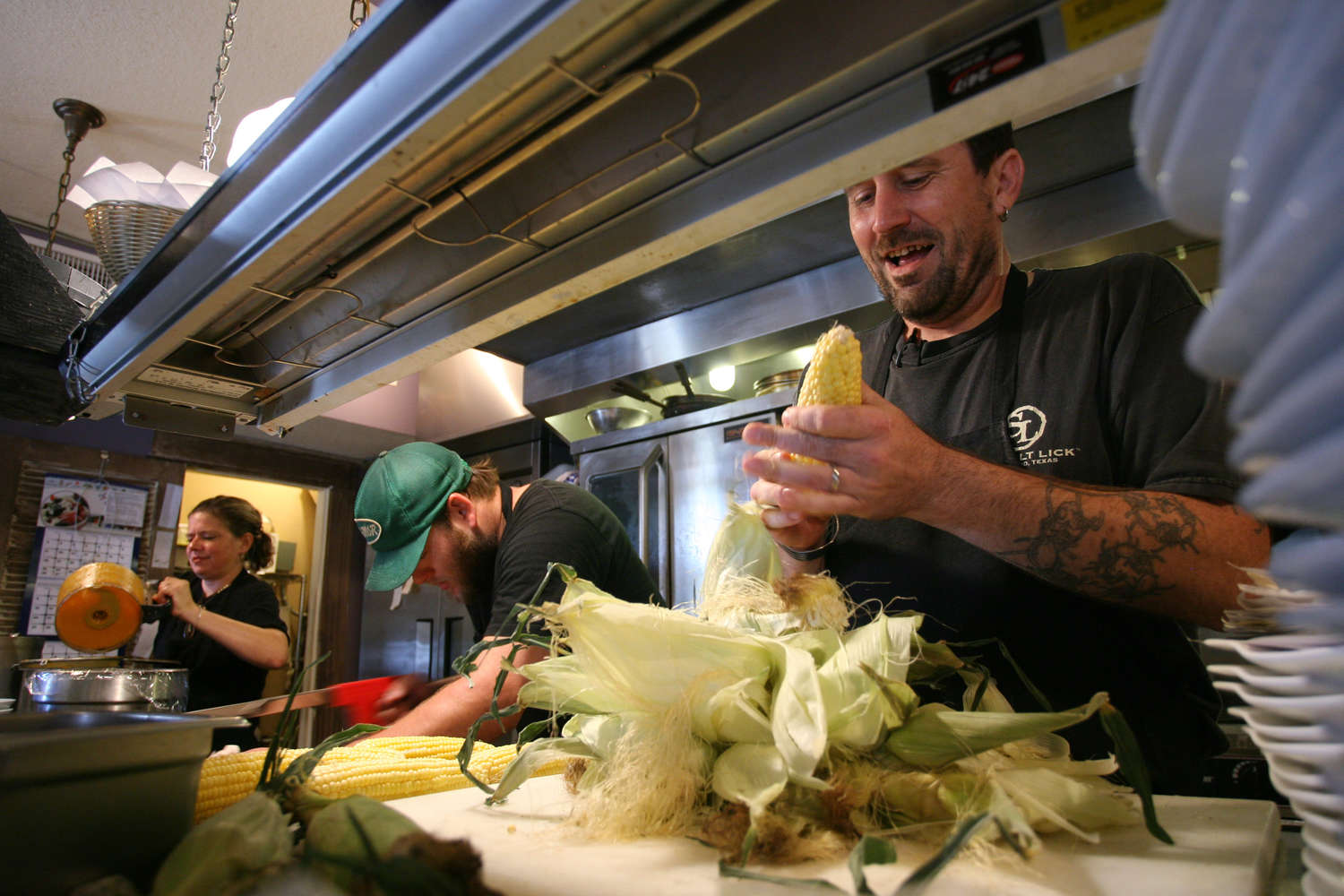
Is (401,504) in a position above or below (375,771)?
A: above

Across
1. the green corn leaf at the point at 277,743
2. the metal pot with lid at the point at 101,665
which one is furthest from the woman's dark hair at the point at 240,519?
the green corn leaf at the point at 277,743

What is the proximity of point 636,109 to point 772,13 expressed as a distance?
18 centimetres

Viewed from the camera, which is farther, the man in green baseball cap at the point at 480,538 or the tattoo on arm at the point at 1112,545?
the man in green baseball cap at the point at 480,538

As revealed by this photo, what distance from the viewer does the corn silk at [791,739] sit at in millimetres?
569

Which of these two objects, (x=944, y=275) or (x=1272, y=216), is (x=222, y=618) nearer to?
(x=944, y=275)

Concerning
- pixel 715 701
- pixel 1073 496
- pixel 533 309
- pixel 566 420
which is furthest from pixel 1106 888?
pixel 566 420

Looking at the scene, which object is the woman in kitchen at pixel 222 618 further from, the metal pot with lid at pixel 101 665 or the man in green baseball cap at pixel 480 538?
the man in green baseball cap at pixel 480 538

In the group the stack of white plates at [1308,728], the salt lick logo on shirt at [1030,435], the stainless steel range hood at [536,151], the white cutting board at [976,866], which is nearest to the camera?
the stack of white plates at [1308,728]

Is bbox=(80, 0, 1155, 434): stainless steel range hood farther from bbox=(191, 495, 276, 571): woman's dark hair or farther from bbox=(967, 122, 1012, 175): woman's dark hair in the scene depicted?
bbox=(191, 495, 276, 571): woman's dark hair

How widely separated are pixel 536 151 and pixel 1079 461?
0.86 meters

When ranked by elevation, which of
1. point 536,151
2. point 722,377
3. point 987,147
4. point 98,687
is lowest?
point 98,687

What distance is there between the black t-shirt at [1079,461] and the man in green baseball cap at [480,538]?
0.73 metres

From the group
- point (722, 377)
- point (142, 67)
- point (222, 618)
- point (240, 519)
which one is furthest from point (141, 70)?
point (722, 377)

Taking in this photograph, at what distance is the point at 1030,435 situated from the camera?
1084 millimetres
